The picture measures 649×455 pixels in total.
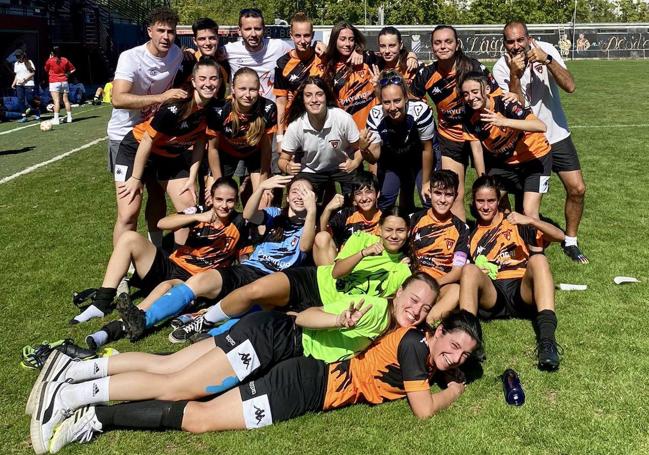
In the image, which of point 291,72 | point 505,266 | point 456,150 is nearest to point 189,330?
point 505,266

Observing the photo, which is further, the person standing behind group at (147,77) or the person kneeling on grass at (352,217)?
the person standing behind group at (147,77)

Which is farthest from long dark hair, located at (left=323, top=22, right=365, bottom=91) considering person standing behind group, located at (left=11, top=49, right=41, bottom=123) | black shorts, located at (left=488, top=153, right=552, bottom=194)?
person standing behind group, located at (left=11, top=49, right=41, bottom=123)

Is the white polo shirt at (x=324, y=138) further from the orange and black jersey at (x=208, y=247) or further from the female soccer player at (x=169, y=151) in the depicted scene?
the orange and black jersey at (x=208, y=247)

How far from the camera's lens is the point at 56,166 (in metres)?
11.4

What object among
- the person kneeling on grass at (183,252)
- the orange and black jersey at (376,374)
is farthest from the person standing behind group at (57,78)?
the orange and black jersey at (376,374)

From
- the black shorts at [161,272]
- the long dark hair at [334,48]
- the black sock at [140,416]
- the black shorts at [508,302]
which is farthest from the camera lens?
the long dark hair at [334,48]

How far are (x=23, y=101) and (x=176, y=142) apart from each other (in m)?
16.9

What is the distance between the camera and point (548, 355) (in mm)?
4031

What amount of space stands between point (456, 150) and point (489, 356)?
8.63 ft

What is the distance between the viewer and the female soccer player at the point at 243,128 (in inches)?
213

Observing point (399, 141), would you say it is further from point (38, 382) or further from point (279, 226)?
point (38, 382)

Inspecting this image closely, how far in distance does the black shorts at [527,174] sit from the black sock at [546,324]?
6.29 feet

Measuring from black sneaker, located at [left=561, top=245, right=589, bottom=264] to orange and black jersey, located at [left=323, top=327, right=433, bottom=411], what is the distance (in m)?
3.17

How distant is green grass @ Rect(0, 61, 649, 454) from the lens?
3.32 m
